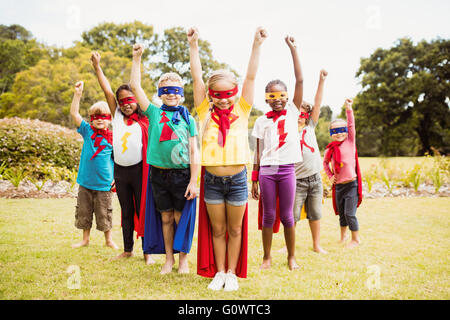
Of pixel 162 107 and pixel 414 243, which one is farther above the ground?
pixel 162 107

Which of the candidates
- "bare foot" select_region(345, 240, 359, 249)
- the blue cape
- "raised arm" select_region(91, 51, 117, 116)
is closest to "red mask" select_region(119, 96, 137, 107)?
"raised arm" select_region(91, 51, 117, 116)

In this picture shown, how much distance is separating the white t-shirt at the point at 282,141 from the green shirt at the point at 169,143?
803 mm

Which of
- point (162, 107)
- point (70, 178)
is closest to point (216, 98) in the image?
point (162, 107)

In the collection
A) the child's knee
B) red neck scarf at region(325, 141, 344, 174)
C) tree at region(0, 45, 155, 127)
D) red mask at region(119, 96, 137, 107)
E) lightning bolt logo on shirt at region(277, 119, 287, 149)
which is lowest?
the child's knee

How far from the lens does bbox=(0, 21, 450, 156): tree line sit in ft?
61.2

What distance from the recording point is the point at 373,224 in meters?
6.10

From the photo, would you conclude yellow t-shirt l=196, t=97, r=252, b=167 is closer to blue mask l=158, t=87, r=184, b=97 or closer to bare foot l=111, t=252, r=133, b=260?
blue mask l=158, t=87, r=184, b=97

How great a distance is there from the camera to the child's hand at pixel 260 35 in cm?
301

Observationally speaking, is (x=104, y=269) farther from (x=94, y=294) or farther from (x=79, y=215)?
(x=79, y=215)

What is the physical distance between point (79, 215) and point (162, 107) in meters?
2.10

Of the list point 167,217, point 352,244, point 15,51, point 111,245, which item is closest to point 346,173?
point 352,244

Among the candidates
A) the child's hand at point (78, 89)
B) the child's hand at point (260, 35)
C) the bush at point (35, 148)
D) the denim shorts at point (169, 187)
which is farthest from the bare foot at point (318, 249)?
the bush at point (35, 148)

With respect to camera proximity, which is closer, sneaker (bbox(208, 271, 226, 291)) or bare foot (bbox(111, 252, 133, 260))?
sneaker (bbox(208, 271, 226, 291))

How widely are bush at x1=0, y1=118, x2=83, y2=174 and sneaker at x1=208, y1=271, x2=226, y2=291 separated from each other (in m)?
7.19
